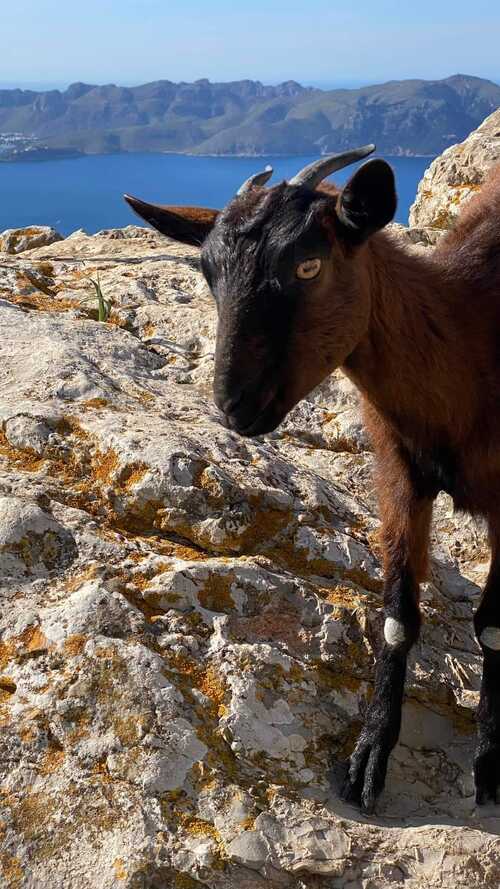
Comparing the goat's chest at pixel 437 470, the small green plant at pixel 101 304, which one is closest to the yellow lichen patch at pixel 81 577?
the goat's chest at pixel 437 470

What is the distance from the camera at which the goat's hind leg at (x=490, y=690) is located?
3350 mm

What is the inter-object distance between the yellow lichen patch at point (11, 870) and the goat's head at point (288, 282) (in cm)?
164

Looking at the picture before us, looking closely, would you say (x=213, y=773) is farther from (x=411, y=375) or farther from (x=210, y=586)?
(x=411, y=375)

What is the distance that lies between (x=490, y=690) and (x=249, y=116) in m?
20.6

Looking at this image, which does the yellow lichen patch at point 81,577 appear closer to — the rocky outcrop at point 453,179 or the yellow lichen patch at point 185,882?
the yellow lichen patch at point 185,882

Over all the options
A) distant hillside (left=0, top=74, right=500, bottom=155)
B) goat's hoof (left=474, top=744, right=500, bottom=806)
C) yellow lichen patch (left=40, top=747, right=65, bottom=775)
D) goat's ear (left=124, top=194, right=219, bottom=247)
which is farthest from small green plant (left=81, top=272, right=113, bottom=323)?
distant hillside (left=0, top=74, right=500, bottom=155)

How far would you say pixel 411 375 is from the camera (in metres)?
3.60

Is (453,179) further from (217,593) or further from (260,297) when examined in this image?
(217,593)

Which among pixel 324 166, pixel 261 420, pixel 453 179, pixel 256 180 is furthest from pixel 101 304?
pixel 453 179

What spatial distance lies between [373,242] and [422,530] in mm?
1365

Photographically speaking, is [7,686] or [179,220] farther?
[179,220]

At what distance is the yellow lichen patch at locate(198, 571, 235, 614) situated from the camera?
137 inches

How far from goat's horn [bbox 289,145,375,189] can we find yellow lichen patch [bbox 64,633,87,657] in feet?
6.38

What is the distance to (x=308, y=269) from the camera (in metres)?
3.18
